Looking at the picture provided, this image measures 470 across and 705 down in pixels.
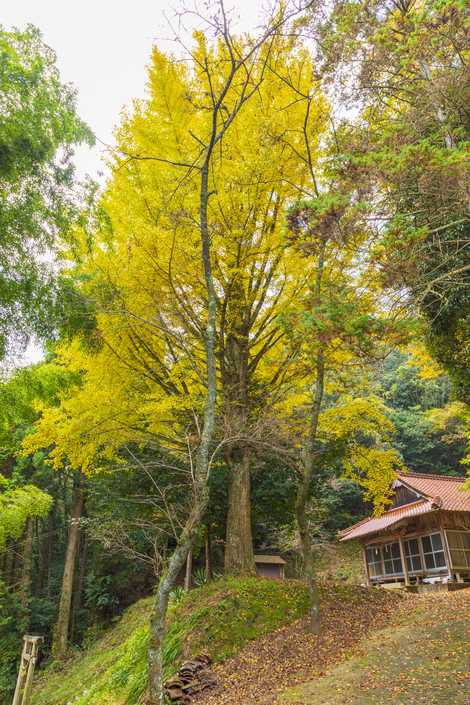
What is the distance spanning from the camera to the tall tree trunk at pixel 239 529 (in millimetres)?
7891

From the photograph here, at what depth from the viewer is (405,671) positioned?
15.8ft

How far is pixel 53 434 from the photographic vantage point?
7.81 meters

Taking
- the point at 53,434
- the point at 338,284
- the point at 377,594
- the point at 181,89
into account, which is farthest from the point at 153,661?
the point at 181,89

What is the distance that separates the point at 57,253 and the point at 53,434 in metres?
3.64

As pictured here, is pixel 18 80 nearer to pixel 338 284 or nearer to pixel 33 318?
pixel 33 318

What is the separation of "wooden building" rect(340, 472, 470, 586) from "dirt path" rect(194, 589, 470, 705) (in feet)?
29.8

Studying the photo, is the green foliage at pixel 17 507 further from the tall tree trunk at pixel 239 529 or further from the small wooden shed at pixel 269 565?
the small wooden shed at pixel 269 565

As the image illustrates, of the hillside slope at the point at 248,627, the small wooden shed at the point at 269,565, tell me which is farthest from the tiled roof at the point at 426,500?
the hillside slope at the point at 248,627

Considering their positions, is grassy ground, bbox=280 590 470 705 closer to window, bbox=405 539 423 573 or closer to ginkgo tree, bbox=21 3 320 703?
ginkgo tree, bbox=21 3 320 703

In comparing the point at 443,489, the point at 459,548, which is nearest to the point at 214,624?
the point at 459,548

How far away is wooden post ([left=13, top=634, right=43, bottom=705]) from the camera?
31.4 ft

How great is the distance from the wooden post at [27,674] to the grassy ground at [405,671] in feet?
24.9

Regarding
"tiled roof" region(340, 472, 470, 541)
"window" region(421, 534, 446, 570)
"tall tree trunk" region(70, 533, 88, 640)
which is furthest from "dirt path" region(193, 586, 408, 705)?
"tall tree trunk" region(70, 533, 88, 640)

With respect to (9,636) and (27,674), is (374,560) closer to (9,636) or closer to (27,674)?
(9,636)
